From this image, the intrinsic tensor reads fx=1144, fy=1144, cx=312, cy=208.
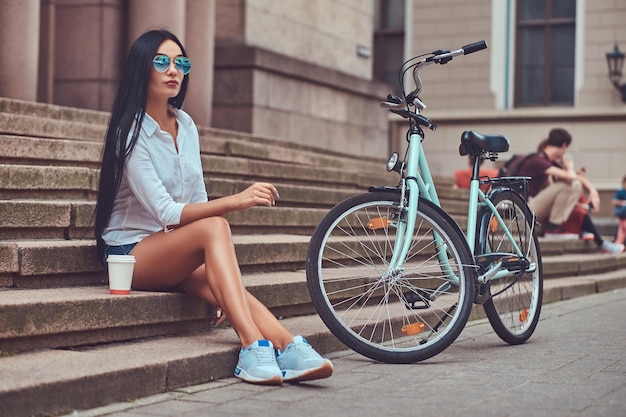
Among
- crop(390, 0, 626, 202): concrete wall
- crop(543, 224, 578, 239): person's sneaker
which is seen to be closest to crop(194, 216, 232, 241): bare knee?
crop(543, 224, 578, 239): person's sneaker

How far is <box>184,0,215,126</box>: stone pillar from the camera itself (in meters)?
11.3

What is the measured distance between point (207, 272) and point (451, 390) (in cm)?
117

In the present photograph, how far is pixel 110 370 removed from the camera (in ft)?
14.0

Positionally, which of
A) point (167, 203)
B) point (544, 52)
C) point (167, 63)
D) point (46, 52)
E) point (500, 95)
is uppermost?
point (544, 52)

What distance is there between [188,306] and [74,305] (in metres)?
0.76

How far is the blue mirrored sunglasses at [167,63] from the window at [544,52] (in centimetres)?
1702

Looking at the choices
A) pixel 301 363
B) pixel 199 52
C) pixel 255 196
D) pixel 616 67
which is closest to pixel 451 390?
pixel 301 363

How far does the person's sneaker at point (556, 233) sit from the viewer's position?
1197 centimetres

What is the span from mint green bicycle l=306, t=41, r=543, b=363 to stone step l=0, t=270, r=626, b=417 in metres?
0.34

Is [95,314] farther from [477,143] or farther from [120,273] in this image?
[477,143]

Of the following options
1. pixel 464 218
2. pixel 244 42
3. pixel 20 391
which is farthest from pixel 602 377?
pixel 244 42

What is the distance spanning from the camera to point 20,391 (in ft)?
12.6

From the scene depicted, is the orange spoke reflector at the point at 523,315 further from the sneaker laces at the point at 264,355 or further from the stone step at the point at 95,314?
the sneaker laces at the point at 264,355

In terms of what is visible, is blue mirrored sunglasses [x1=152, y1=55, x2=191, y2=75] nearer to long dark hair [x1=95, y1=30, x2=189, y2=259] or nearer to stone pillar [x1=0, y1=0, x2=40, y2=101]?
long dark hair [x1=95, y1=30, x2=189, y2=259]
